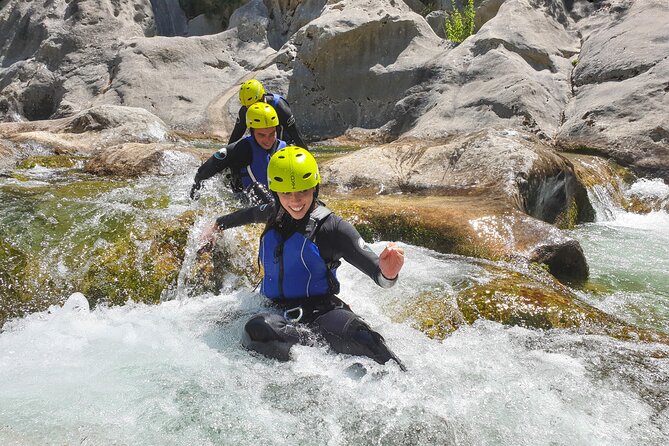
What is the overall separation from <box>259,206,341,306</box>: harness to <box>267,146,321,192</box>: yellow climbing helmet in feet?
0.93

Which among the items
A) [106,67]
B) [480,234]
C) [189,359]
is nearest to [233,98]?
[106,67]

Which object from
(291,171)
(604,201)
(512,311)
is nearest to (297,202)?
(291,171)

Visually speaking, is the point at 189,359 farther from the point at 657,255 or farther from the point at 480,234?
the point at 657,255

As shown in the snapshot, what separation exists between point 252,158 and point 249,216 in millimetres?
2052

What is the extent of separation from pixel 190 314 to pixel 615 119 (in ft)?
33.6

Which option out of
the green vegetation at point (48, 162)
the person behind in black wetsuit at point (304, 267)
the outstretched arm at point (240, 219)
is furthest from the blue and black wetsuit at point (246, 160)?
the green vegetation at point (48, 162)

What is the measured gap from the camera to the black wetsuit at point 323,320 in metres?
3.57

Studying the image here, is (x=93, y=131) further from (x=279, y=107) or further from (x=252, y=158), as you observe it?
(x=252, y=158)

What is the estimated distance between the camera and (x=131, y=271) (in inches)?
203

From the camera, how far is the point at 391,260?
3.13m

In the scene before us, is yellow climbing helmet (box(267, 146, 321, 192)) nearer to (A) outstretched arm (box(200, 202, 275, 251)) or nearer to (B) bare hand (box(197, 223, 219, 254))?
(A) outstretched arm (box(200, 202, 275, 251))

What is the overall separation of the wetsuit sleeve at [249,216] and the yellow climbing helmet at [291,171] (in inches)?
18.4

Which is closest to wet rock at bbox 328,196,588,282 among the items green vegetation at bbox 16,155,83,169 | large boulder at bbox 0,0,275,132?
green vegetation at bbox 16,155,83,169

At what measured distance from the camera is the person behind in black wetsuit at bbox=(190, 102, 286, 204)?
5680mm
